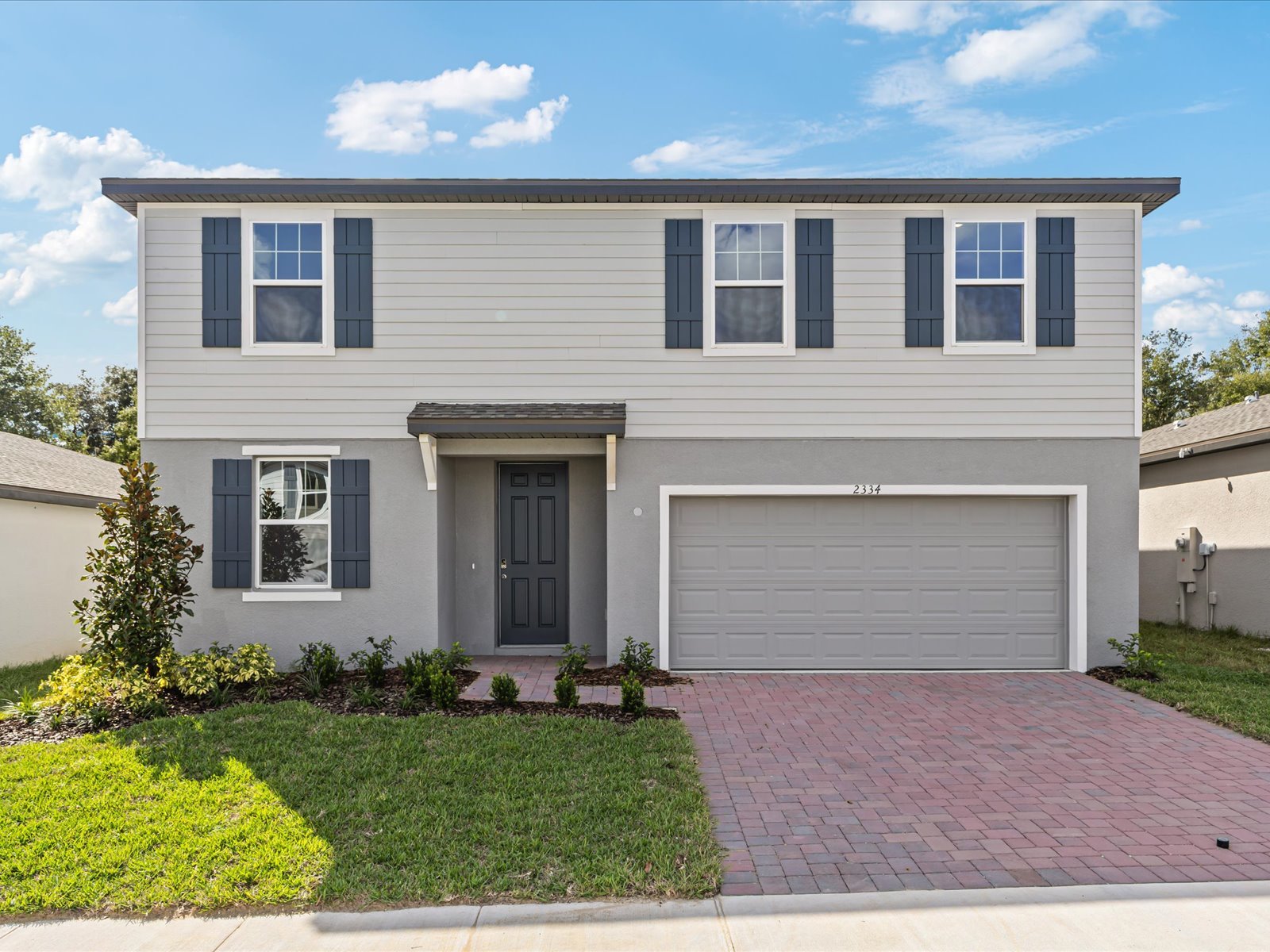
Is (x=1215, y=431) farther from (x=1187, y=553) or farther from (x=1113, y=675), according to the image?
(x=1113, y=675)

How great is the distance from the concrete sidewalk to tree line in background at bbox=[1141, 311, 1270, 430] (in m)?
32.5

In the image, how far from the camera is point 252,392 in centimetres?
896

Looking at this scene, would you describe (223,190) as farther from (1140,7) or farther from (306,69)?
(1140,7)

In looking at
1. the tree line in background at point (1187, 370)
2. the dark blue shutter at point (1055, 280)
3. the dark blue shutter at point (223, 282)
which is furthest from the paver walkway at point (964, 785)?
the tree line in background at point (1187, 370)

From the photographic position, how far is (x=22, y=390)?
104ft

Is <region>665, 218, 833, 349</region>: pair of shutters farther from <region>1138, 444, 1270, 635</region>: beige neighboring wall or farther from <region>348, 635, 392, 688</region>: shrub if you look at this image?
<region>1138, 444, 1270, 635</region>: beige neighboring wall

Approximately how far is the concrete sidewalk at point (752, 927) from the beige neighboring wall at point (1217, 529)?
9826mm

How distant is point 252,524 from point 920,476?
7870 mm

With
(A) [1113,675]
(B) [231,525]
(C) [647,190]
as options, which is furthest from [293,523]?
(A) [1113,675]

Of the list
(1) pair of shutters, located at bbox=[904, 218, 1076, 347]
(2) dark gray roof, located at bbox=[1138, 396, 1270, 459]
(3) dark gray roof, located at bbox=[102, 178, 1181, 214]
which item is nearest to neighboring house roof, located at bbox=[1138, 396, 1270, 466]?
(2) dark gray roof, located at bbox=[1138, 396, 1270, 459]

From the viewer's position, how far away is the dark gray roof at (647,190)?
8.70 metres

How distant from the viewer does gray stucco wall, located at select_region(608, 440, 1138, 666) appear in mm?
9016

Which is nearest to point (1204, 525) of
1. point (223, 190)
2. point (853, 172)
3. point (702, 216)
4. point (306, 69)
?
point (853, 172)

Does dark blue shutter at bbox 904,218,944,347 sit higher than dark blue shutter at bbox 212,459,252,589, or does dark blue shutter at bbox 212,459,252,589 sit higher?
dark blue shutter at bbox 904,218,944,347
